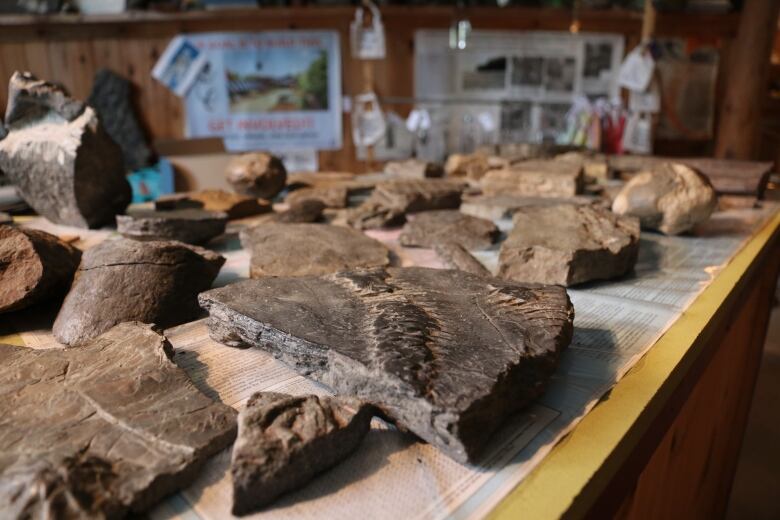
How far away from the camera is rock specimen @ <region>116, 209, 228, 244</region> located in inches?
77.2

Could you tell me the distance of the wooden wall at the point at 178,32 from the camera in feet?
14.4

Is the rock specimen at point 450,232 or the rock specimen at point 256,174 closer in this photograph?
the rock specimen at point 450,232

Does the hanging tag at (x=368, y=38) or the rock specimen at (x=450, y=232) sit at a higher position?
the hanging tag at (x=368, y=38)

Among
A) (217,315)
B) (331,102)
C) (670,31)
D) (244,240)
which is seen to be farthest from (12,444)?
(670,31)

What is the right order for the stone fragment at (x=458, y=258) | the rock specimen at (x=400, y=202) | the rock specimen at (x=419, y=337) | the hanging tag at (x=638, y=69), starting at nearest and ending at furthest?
the rock specimen at (x=419, y=337), the stone fragment at (x=458, y=258), the rock specimen at (x=400, y=202), the hanging tag at (x=638, y=69)

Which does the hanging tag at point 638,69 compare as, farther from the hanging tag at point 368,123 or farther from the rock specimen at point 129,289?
the rock specimen at point 129,289

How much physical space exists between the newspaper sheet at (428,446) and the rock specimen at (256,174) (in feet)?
3.75

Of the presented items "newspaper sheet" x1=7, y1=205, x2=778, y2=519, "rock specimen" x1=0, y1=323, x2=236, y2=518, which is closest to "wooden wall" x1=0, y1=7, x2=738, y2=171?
"newspaper sheet" x1=7, y1=205, x2=778, y2=519

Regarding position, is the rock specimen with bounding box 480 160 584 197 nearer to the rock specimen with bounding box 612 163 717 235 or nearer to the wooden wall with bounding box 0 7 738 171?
the rock specimen with bounding box 612 163 717 235

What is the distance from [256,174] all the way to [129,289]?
1.62m

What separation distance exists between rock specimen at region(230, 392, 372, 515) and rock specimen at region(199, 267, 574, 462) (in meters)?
0.09

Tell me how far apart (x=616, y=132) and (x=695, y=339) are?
11.8 ft

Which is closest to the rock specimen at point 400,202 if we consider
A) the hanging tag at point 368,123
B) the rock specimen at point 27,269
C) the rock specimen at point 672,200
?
the rock specimen at point 672,200

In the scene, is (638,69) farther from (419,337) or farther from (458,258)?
(419,337)
